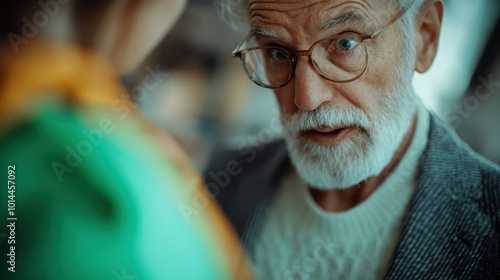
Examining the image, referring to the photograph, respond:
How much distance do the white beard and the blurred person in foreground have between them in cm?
28

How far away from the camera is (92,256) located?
1.14 metres

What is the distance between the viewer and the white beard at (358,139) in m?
0.98

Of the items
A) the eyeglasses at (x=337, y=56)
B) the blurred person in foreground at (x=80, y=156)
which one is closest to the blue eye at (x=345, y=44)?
the eyeglasses at (x=337, y=56)

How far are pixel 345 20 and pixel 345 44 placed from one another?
5cm

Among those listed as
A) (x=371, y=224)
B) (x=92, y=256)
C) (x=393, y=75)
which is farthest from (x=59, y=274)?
(x=393, y=75)

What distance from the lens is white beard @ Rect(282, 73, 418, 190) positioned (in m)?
0.98

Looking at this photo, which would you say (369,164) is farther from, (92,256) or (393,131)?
(92,256)

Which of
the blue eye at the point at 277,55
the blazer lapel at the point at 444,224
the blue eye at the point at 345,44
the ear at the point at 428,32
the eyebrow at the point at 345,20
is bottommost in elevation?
the blazer lapel at the point at 444,224

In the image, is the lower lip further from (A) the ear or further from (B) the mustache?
(A) the ear

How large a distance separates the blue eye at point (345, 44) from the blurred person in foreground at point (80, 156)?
1.29 feet

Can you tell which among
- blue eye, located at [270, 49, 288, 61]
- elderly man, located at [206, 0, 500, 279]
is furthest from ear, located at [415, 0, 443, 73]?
blue eye, located at [270, 49, 288, 61]

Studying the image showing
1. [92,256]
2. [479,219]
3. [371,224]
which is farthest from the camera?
[92,256]

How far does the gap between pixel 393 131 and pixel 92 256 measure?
69 centimetres

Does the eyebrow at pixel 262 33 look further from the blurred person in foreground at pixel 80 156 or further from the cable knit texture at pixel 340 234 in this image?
the cable knit texture at pixel 340 234
